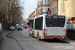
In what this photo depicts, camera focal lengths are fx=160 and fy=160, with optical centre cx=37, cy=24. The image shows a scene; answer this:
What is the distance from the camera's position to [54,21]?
609 inches

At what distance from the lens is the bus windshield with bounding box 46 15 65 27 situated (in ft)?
50.4

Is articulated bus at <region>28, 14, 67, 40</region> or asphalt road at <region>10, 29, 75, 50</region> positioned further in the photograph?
articulated bus at <region>28, 14, 67, 40</region>

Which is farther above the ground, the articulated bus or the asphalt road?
the articulated bus

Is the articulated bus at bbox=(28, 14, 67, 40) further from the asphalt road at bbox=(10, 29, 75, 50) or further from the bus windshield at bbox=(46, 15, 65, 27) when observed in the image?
the asphalt road at bbox=(10, 29, 75, 50)

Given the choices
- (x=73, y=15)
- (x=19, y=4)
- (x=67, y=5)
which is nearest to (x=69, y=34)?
(x=73, y=15)

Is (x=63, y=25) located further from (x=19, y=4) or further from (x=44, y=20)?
(x=19, y=4)

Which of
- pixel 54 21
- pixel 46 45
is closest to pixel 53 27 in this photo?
pixel 54 21

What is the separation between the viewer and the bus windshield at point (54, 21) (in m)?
15.4

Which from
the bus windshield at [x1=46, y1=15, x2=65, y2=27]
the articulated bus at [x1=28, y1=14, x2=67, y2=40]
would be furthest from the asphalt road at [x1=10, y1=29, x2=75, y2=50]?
the bus windshield at [x1=46, y1=15, x2=65, y2=27]

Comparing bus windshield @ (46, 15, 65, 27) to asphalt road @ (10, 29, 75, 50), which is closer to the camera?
asphalt road @ (10, 29, 75, 50)

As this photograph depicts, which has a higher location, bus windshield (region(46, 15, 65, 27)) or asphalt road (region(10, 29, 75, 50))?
bus windshield (region(46, 15, 65, 27))

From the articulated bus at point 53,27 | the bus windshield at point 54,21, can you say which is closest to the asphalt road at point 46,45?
the articulated bus at point 53,27

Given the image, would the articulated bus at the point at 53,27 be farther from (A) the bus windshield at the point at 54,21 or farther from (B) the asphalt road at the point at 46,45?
(B) the asphalt road at the point at 46,45

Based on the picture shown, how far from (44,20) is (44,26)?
0.57 metres
